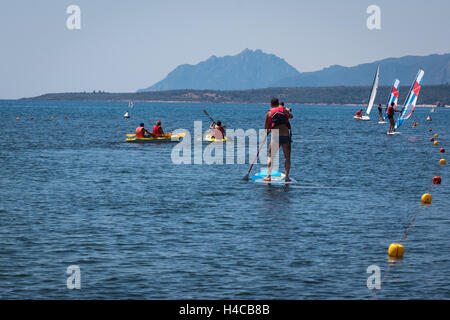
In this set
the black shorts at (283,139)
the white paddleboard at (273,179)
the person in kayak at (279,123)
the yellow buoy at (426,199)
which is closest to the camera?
the yellow buoy at (426,199)

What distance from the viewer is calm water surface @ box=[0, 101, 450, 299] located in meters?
11.4

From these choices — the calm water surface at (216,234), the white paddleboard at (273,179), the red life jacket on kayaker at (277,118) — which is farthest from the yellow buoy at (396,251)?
the white paddleboard at (273,179)

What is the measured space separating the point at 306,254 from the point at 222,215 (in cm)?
472

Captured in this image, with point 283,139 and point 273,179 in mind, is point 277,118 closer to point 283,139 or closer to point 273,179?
point 283,139

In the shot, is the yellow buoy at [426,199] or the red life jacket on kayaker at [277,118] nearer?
the yellow buoy at [426,199]

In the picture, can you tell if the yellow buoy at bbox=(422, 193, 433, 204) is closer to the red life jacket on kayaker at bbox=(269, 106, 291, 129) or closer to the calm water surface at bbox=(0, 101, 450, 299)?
the calm water surface at bbox=(0, 101, 450, 299)

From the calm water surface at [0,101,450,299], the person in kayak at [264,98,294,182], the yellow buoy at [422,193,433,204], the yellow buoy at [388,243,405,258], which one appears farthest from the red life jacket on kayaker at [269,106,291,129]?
the yellow buoy at [388,243,405,258]

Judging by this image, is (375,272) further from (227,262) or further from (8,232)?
(8,232)

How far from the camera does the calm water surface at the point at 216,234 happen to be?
11.4 meters

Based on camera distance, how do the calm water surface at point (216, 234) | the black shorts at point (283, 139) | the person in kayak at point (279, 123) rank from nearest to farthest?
the calm water surface at point (216, 234) < the person in kayak at point (279, 123) < the black shorts at point (283, 139)

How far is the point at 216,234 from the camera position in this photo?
15.2m

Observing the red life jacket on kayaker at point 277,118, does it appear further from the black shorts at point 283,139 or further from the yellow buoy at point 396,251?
the yellow buoy at point 396,251

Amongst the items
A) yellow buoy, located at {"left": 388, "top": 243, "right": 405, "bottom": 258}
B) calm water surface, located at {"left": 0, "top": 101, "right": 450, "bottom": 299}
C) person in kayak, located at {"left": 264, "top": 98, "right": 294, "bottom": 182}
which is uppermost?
person in kayak, located at {"left": 264, "top": 98, "right": 294, "bottom": 182}

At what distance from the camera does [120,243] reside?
1435 cm
